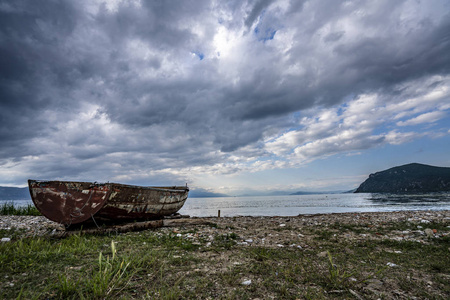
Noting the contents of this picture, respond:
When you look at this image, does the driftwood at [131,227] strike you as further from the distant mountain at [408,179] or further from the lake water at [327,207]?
the distant mountain at [408,179]

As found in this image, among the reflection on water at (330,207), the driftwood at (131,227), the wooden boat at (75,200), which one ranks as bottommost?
the reflection on water at (330,207)

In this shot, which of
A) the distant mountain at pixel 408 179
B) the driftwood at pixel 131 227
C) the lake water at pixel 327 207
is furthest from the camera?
the distant mountain at pixel 408 179

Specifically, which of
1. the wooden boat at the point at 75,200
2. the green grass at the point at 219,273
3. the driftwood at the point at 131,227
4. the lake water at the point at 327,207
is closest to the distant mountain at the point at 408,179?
the lake water at the point at 327,207

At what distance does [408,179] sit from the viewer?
449ft

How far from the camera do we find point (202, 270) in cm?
405

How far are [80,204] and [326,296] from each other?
886 cm

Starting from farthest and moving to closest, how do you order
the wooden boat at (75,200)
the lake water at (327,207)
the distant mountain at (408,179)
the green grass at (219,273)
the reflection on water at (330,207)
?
the distant mountain at (408,179), the reflection on water at (330,207), the lake water at (327,207), the wooden boat at (75,200), the green grass at (219,273)

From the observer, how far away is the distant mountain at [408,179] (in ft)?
366

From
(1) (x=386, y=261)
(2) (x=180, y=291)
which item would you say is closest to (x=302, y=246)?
(1) (x=386, y=261)

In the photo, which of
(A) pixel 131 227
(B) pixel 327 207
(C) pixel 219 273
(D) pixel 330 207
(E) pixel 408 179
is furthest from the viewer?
(E) pixel 408 179

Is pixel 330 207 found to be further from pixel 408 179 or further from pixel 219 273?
pixel 408 179

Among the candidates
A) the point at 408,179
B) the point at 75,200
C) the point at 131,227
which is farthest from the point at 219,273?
the point at 408,179

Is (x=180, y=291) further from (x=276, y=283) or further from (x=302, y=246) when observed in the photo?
(x=302, y=246)

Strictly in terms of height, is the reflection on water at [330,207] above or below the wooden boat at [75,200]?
below
